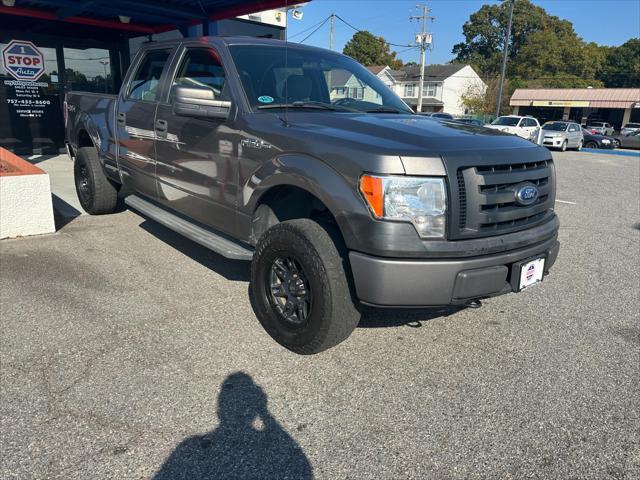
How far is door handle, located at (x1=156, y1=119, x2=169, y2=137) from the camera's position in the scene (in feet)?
13.8

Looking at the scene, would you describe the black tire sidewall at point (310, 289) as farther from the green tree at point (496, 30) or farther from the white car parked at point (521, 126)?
the green tree at point (496, 30)

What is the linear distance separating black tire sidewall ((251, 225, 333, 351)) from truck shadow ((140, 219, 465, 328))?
427 millimetres

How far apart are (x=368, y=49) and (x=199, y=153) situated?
83538 mm

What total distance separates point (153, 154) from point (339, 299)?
2574 mm

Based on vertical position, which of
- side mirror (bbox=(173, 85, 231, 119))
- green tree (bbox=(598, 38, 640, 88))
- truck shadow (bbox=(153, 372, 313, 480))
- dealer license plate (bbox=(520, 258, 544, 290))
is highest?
green tree (bbox=(598, 38, 640, 88))

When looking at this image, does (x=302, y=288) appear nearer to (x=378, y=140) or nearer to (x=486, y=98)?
(x=378, y=140)

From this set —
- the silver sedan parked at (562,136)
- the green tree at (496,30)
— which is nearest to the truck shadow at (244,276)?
the silver sedan parked at (562,136)

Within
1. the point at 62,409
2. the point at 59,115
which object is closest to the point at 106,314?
the point at 62,409

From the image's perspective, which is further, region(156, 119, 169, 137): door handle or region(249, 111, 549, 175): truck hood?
region(156, 119, 169, 137): door handle

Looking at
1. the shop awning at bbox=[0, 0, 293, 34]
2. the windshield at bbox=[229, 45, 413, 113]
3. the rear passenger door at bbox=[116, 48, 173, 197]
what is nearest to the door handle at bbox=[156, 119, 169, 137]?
the rear passenger door at bbox=[116, 48, 173, 197]

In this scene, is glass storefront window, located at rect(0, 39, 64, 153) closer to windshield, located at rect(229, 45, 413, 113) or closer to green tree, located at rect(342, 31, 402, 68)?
windshield, located at rect(229, 45, 413, 113)

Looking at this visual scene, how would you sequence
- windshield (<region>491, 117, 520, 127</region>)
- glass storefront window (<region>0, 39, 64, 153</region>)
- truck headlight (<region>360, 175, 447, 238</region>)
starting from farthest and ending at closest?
windshield (<region>491, 117, 520, 127</region>) → glass storefront window (<region>0, 39, 64, 153</region>) → truck headlight (<region>360, 175, 447, 238</region>)

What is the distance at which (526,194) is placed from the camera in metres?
2.95

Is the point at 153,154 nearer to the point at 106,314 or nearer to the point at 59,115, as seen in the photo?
the point at 106,314
